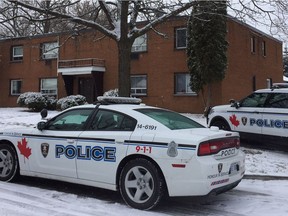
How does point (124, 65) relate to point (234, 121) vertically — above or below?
above

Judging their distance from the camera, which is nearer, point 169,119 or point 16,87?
point 169,119

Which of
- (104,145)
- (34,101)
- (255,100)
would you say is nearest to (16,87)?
(34,101)

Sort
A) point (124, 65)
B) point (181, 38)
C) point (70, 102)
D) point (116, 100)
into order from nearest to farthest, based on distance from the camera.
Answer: point (116, 100) < point (124, 65) < point (181, 38) < point (70, 102)

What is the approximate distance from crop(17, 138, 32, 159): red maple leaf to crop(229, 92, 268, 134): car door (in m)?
6.18

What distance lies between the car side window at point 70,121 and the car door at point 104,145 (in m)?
0.23

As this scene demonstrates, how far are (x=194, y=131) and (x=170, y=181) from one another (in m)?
0.88

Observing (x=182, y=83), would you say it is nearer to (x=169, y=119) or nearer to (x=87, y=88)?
(x=87, y=88)

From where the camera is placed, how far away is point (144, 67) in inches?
942

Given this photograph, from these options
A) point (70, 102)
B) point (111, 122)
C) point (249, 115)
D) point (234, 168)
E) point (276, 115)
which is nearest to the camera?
point (234, 168)

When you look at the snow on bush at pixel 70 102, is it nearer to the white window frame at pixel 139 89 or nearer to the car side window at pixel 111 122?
the white window frame at pixel 139 89

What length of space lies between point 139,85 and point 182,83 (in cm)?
285

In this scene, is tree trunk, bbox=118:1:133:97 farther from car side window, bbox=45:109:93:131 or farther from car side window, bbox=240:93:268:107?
car side window, bbox=45:109:93:131

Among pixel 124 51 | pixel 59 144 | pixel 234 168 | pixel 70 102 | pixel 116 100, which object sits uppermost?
pixel 124 51

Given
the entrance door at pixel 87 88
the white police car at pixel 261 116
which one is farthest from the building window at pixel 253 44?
the white police car at pixel 261 116
